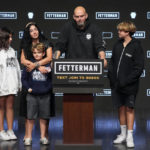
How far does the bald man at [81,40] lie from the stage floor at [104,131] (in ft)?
3.86

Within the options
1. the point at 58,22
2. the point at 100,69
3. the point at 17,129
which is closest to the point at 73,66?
the point at 100,69

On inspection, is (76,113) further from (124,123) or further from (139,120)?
(139,120)

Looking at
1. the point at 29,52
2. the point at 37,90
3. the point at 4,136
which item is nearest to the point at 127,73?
the point at 37,90

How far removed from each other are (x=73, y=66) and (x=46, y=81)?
0.77 metres

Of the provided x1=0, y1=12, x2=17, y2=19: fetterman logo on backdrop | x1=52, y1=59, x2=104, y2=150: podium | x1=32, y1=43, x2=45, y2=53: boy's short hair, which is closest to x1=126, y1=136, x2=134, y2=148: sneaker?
x1=52, y1=59, x2=104, y2=150: podium

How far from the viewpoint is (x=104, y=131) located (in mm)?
6852

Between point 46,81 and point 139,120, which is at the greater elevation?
point 46,81

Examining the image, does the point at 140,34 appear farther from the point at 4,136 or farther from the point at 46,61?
the point at 4,136

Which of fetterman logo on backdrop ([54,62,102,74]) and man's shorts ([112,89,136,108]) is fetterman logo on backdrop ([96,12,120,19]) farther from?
fetterman logo on backdrop ([54,62,102,74])

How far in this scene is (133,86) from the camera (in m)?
5.67

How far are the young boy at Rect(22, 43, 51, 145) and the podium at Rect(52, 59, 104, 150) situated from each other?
0.62m

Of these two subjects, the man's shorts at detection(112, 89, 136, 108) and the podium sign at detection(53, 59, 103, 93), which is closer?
the podium sign at detection(53, 59, 103, 93)

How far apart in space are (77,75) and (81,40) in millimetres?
782

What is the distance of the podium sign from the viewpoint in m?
4.98
